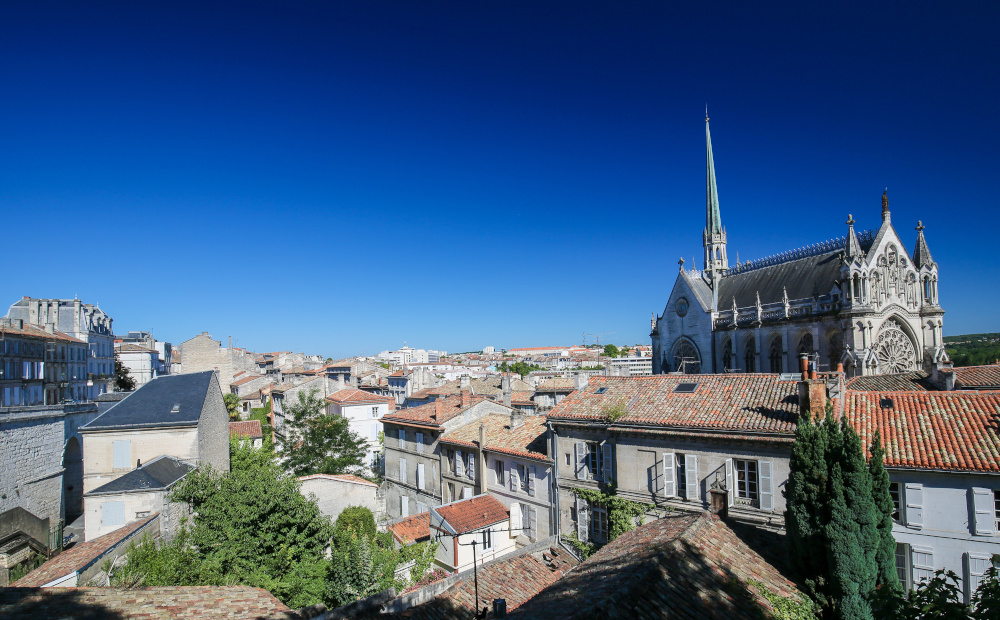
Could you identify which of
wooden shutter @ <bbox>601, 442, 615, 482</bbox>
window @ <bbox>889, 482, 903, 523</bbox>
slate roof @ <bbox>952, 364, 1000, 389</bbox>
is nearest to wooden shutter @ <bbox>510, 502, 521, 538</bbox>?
wooden shutter @ <bbox>601, 442, 615, 482</bbox>

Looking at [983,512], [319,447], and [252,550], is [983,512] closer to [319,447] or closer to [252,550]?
[252,550]

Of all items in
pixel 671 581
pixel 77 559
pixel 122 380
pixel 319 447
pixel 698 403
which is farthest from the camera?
pixel 122 380

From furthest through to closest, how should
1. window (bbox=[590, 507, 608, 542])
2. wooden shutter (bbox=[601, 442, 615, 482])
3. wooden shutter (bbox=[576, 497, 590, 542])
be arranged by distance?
1. wooden shutter (bbox=[576, 497, 590, 542])
2. wooden shutter (bbox=[601, 442, 615, 482])
3. window (bbox=[590, 507, 608, 542])

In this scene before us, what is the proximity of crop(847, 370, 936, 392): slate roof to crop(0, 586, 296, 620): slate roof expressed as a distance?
29527 millimetres

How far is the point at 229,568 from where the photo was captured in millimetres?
17250

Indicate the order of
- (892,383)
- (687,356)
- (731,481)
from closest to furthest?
(731,481) → (892,383) → (687,356)

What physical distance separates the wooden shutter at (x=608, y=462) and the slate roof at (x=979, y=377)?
18.3 meters

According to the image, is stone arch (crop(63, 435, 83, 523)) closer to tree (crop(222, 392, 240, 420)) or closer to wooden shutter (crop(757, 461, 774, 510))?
tree (crop(222, 392, 240, 420))

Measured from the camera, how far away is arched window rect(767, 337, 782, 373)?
43.8 metres

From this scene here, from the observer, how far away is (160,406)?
1051 inches

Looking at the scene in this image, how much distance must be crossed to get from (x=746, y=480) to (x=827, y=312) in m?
28.7

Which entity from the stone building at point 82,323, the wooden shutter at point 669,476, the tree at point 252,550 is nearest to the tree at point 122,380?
the stone building at point 82,323

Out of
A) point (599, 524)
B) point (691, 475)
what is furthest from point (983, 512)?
point (599, 524)

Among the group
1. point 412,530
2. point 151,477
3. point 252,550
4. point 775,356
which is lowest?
point 412,530
